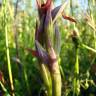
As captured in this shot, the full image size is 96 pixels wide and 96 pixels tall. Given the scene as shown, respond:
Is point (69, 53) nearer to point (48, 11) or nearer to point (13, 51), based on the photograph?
point (13, 51)

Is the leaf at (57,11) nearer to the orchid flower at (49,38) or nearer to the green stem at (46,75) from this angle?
the orchid flower at (49,38)

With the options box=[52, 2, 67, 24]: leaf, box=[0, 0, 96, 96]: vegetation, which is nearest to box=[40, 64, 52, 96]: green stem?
box=[0, 0, 96, 96]: vegetation

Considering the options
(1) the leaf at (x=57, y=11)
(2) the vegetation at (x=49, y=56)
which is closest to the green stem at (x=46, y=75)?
(2) the vegetation at (x=49, y=56)

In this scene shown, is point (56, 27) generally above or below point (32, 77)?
above

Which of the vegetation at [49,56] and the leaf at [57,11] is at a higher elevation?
the leaf at [57,11]

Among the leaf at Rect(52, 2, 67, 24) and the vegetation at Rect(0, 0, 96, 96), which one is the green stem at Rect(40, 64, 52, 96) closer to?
the vegetation at Rect(0, 0, 96, 96)

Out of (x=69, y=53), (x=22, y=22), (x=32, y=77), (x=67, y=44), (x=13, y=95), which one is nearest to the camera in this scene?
(x=13, y=95)

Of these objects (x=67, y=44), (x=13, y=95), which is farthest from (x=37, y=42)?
(x=67, y=44)

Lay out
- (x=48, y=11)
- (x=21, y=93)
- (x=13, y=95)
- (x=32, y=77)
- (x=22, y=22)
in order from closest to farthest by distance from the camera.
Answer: (x=48, y=11) < (x=13, y=95) < (x=21, y=93) < (x=32, y=77) < (x=22, y=22)
